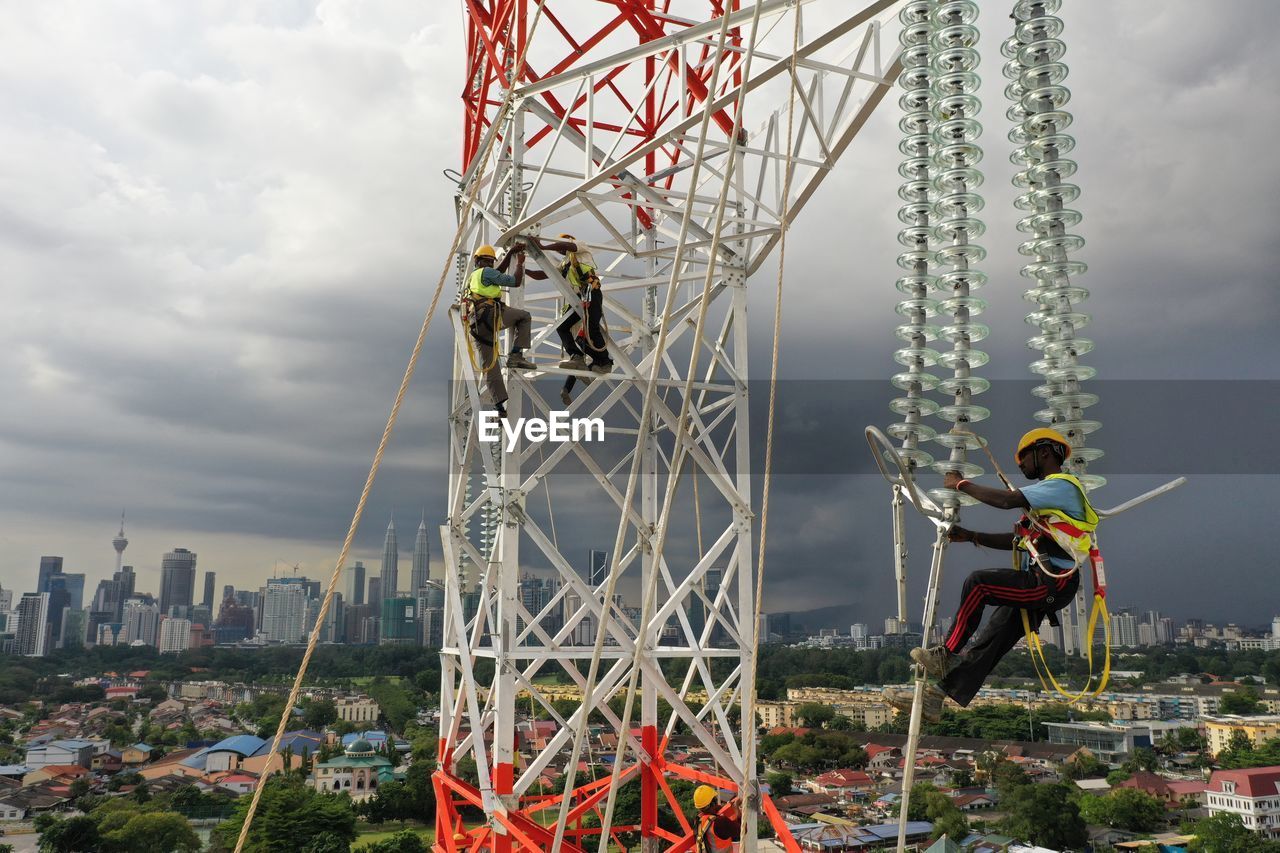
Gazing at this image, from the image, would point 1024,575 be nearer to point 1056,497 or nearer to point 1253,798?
point 1056,497

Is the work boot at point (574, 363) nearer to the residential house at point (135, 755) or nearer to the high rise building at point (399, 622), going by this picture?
the residential house at point (135, 755)

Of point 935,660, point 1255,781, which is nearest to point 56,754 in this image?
point 935,660

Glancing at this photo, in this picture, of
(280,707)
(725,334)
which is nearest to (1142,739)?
(280,707)

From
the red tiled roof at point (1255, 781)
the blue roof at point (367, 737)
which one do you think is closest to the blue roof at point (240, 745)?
the blue roof at point (367, 737)

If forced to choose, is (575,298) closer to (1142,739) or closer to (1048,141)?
(1048,141)

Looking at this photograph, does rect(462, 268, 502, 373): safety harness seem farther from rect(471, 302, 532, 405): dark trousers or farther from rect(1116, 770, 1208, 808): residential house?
rect(1116, 770, 1208, 808): residential house

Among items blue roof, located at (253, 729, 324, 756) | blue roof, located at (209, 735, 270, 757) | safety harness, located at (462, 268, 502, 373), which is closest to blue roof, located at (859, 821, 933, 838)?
blue roof, located at (253, 729, 324, 756)
